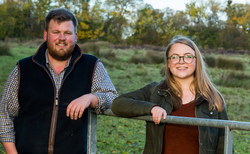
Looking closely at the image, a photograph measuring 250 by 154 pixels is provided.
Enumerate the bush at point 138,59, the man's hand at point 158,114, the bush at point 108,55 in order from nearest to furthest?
the man's hand at point 158,114 → the bush at point 108,55 → the bush at point 138,59

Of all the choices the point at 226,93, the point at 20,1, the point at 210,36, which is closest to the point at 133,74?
the point at 226,93

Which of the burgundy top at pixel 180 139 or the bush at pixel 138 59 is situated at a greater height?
the burgundy top at pixel 180 139

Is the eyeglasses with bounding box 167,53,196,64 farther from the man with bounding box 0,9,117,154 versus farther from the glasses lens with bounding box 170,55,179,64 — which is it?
the man with bounding box 0,9,117,154

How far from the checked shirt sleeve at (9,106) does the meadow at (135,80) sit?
1.52m

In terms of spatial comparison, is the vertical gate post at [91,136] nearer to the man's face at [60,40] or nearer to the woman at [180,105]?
the woman at [180,105]

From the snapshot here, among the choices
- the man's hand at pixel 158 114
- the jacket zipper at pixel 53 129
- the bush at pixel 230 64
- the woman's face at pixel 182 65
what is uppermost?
the woman's face at pixel 182 65

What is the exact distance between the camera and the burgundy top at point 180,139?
206cm

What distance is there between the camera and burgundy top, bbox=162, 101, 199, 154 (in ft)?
6.75

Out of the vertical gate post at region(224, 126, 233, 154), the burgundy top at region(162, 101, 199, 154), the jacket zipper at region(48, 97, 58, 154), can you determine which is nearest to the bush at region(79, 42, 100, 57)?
the jacket zipper at region(48, 97, 58, 154)

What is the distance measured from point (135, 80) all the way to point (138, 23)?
15.2 metres

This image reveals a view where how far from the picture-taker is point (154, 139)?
205cm

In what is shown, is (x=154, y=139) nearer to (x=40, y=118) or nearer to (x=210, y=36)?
(x=40, y=118)

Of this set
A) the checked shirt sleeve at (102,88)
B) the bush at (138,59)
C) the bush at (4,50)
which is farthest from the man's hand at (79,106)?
the bush at (138,59)

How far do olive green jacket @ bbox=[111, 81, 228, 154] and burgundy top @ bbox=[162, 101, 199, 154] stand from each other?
0.25 ft
